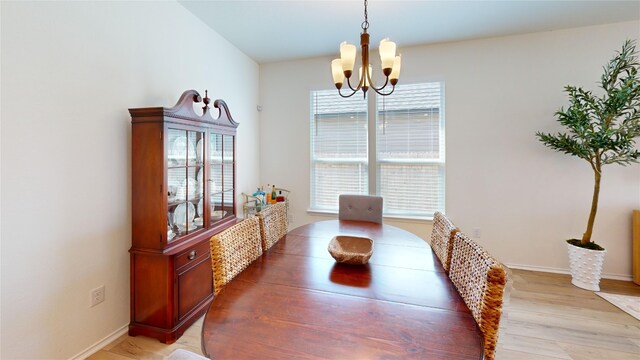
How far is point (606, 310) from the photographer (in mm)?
2361

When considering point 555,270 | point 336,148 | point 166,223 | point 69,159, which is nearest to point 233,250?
point 166,223

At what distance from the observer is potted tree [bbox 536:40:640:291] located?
246 centimetres

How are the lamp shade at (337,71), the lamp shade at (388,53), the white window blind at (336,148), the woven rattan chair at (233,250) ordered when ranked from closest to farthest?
the woven rattan chair at (233,250), the lamp shade at (388,53), the lamp shade at (337,71), the white window blind at (336,148)

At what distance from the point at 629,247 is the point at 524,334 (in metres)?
2.08

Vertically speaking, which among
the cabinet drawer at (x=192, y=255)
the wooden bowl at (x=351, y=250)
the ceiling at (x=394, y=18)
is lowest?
the cabinet drawer at (x=192, y=255)

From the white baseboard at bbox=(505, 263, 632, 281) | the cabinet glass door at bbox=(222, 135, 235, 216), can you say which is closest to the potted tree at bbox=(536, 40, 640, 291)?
the white baseboard at bbox=(505, 263, 632, 281)

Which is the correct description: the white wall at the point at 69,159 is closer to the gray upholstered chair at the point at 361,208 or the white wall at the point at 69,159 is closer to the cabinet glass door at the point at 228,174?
the cabinet glass door at the point at 228,174

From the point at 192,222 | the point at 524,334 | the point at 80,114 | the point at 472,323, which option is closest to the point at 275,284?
the point at 472,323

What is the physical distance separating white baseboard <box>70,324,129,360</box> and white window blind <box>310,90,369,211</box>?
8.05 feet

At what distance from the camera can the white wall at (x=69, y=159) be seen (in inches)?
56.7

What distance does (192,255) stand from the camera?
2.12m

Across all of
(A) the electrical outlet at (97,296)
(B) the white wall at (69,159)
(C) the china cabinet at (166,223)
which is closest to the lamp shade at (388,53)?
(C) the china cabinet at (166,223)

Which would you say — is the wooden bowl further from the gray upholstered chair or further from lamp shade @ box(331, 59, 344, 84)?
lamp shade @ box(331, 59, 344, 84)

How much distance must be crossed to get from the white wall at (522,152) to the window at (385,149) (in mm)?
166
